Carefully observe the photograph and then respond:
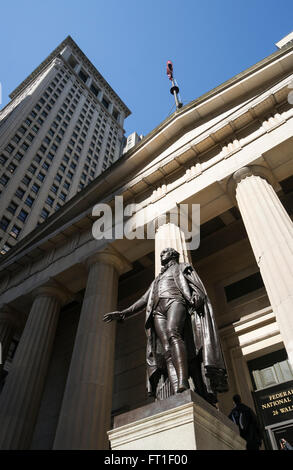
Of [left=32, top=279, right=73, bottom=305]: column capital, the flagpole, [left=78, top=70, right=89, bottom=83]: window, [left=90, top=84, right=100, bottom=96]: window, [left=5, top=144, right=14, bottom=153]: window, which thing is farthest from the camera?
[left=90, top=84, right=100, bottom=96]: window

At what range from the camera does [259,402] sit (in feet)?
36.6

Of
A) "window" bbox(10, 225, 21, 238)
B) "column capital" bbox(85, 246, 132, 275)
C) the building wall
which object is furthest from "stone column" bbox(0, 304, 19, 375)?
"window" bbox(10, 225, 21, 238)

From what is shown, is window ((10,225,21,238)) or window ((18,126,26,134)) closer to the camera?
window ((10,225,21,238))

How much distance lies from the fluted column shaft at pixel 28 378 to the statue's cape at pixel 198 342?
836cm

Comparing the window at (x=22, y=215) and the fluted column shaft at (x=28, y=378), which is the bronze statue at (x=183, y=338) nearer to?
the fluted column shaft at (x=28, y=378)

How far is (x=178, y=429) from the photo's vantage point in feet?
13.5

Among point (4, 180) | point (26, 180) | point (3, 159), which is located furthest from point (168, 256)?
point (3, 159)

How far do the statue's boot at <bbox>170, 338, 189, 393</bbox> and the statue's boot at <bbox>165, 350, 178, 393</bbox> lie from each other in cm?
9

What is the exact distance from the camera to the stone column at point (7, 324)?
16609 millimetres

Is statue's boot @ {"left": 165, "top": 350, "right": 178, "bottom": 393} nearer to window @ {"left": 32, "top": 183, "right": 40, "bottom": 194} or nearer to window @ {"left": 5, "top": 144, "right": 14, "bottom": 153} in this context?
window @ {"left": 32, "top": 183, "right": 40, "bottom": 194}

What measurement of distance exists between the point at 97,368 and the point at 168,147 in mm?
10799

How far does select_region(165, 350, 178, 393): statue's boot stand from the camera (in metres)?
4.99
